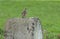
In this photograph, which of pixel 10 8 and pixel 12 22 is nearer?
pixel 12 22

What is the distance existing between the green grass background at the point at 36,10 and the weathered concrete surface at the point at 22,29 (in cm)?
515

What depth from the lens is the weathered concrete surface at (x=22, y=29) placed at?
9.13ft

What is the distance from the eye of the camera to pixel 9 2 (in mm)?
10391

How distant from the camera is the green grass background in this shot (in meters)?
8.66

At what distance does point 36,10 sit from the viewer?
9.74m

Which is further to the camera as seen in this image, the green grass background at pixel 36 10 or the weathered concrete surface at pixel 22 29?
the green grass background at pixel 36 10

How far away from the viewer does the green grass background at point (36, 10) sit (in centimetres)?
866

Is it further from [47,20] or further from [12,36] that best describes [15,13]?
[12,36]

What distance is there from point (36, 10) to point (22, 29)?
694 cm

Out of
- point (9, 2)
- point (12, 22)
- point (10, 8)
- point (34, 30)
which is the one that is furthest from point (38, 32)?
point (9, 2)

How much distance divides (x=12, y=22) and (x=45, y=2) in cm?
760

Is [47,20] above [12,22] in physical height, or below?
below

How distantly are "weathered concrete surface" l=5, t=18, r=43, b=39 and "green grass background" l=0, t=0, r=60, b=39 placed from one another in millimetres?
5150

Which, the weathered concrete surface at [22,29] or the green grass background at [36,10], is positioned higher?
the weathered concrete surface at [22,29]
